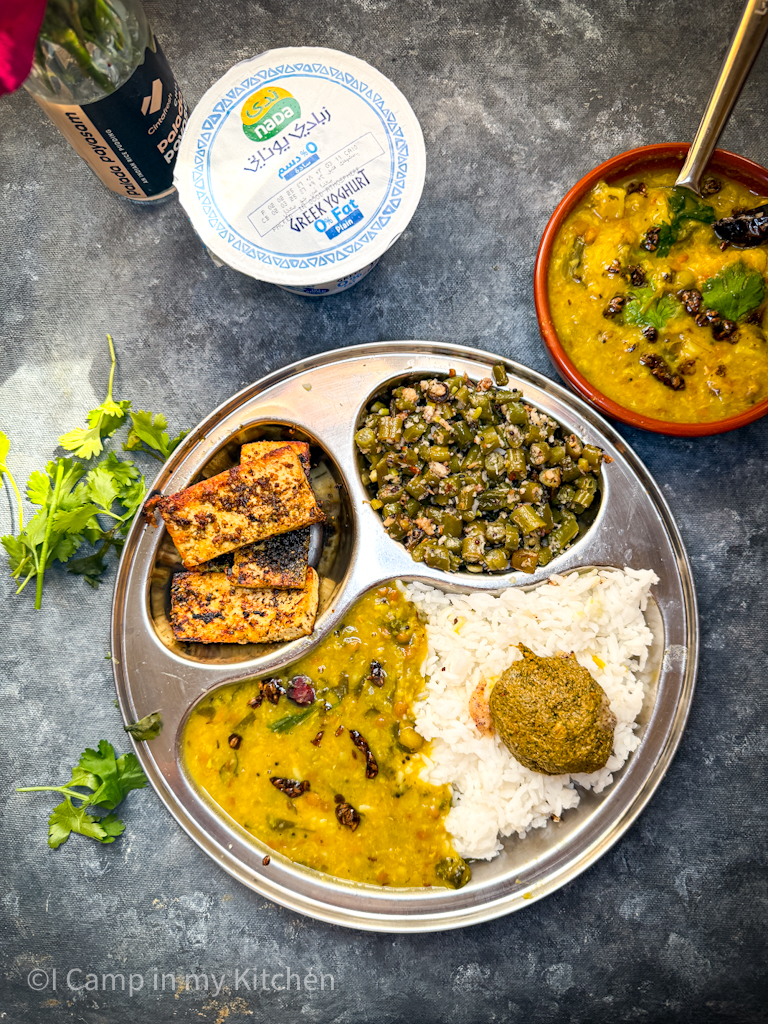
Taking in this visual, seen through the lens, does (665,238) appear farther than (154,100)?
Yes

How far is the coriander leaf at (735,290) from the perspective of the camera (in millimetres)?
2854

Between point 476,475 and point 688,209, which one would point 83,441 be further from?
point 688,209

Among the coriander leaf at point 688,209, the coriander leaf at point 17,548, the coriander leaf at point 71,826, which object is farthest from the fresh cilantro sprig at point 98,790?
the coriander leaf at point 688,209

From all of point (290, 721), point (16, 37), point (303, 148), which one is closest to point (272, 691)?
point (290, 721)

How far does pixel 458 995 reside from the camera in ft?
11.2

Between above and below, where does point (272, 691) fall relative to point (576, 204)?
below

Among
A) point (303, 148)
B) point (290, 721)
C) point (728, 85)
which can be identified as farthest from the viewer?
point (290, 721)

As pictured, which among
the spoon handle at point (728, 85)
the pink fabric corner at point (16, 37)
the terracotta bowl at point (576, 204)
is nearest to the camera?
the pink fabric corner at point (16, 37)

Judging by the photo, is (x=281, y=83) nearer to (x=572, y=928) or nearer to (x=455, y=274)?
(x=455, y=274)

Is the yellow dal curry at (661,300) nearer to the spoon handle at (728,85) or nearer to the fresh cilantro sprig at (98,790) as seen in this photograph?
the spoon handle at (728,85)

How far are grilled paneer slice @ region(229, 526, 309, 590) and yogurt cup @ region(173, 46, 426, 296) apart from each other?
134 centimetres

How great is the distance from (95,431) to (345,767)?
2.06 m

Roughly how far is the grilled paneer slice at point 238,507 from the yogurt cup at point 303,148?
0.97 meters

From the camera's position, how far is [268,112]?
2.66 m
